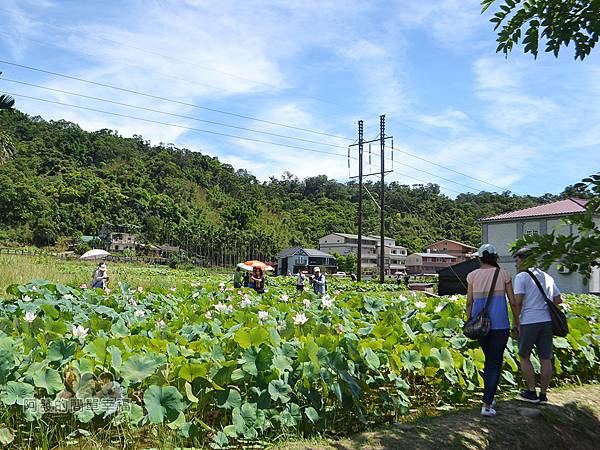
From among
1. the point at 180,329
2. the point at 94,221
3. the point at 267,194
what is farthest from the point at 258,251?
the point at 180,329

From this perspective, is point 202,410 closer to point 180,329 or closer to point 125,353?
point 125,353

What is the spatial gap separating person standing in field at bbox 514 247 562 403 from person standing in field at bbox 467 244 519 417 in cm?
49

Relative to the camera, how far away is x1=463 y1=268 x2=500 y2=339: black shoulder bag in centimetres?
426

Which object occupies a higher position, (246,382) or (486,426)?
(246,382)

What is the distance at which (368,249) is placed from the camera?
84.4 metres

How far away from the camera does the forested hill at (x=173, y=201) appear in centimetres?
7294

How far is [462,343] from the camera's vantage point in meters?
5.12

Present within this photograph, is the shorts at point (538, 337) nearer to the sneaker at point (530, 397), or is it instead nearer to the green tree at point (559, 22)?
the sneaker at point (530, 397)

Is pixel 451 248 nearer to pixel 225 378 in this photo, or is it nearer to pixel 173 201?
pixel 173 201

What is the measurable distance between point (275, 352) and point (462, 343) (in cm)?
223

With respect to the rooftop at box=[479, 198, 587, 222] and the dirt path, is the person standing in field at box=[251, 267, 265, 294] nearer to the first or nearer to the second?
the dirt path

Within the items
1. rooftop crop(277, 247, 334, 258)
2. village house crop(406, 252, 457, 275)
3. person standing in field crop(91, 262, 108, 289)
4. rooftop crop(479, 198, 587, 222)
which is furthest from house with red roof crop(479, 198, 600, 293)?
village house crop(406, 252, 457, 275)

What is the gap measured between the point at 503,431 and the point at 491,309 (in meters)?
0.95

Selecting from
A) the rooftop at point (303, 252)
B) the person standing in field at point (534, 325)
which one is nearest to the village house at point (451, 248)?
the rooftop at point (303, 252)
